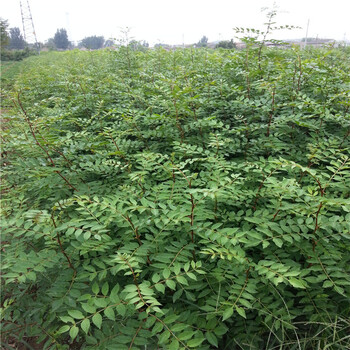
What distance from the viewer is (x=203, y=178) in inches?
66.9

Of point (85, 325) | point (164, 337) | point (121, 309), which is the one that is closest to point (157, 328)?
point (164, 337)

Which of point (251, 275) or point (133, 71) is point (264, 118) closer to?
point (251, 275)

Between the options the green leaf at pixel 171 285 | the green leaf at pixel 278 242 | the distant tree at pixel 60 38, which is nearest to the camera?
the green leaf at pixel 171 285

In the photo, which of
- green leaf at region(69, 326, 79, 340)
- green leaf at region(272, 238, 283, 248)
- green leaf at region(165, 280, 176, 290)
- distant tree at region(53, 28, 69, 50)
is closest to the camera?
green leaf at region(69, 326, 79, 340)

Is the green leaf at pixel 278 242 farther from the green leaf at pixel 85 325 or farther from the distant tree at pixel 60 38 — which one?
the distant tree at pixel 60 38

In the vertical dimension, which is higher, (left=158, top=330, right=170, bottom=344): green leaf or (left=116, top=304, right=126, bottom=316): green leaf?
(left=116, top=304, right=126, bottom=316): green leaf

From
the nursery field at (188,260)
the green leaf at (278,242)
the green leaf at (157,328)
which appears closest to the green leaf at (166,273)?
the nursery field at (188,260)

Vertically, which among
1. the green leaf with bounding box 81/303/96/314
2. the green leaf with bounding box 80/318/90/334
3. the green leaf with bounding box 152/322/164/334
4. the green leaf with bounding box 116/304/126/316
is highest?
the green leaf with bounding box 81/303/96/314

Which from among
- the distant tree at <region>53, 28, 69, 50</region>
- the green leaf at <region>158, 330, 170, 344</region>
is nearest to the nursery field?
the green leaf at <region>158, 330, 170, 344</region>

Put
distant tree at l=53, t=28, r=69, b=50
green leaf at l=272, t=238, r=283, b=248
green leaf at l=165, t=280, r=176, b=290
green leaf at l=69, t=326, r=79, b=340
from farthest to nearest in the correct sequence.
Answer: distant tree at l=53, t=28, r=69, b=50
green leaf at l=272, t=238, r=283, b=248
green leaf at l=165, t=280, r=176, b=290
green leaf at l=69, t=326, r=79, b=340

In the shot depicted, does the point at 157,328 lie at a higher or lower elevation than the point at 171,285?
lower

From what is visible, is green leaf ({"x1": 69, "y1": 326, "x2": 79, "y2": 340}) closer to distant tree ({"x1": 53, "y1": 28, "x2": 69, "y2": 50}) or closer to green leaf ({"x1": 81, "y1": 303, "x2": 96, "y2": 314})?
green leaf ({"x1": 81, "y1": 303, "x2": 96, "y2": 314})

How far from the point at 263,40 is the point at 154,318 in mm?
3109

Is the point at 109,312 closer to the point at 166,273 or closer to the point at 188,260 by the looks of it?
the point at 166,273
